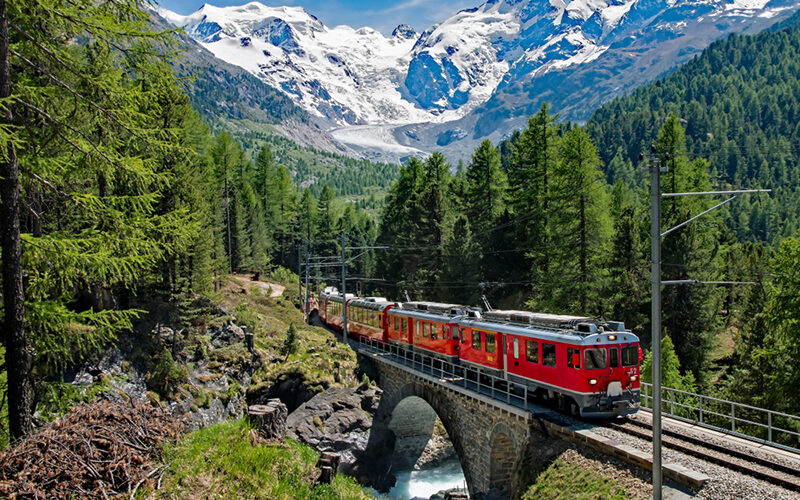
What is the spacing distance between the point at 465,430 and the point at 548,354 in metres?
6.06

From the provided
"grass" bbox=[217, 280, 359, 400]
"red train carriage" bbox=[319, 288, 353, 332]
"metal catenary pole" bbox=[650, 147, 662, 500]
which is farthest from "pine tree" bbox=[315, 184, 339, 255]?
"metal catenary pole" bbox=[650, 147, 662, 500]

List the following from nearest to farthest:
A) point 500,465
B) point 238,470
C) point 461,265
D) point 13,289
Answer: point 13,289
point 238,470
point 500,465
point 461,265

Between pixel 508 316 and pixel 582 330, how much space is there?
4.52m

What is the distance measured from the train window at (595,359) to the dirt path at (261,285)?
38.8m

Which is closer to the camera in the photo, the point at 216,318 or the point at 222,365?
the point at 222,365

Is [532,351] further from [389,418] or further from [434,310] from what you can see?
[389,418]

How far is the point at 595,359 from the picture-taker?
18.0 m

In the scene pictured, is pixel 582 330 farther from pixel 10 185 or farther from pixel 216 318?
pixel 216 318

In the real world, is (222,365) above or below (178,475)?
below

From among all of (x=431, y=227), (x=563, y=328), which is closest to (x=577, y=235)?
(x=563, y=328)

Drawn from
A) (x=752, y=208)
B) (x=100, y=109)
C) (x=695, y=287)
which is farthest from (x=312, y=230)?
(x=752, y=208)

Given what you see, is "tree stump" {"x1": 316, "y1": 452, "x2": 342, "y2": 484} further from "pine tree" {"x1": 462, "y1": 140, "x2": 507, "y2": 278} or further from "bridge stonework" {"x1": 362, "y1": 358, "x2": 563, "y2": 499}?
"pine tree" {"x1": 462, "y1": 140, "x2": 507, "y2": 278}

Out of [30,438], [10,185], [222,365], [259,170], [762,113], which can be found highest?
[762,113]

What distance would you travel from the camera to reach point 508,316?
23078mm
